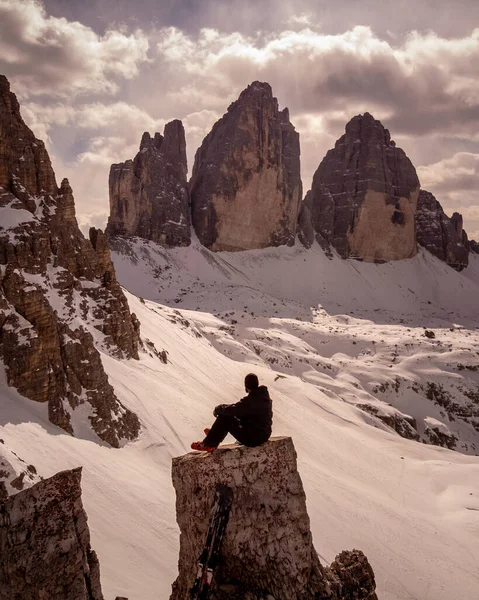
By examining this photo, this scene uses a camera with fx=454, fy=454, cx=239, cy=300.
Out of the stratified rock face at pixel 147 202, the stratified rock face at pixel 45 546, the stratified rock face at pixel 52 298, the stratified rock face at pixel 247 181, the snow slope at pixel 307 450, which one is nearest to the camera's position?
the stratified rock face at pixel 45 546

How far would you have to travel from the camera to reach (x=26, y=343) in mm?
11836

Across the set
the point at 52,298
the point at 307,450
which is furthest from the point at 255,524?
the point at 307,450

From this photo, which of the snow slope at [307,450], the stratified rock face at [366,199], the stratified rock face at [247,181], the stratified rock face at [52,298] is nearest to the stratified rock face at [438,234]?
the stratified rock face at [366,199]

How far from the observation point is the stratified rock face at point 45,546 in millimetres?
4387

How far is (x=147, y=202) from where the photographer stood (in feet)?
238

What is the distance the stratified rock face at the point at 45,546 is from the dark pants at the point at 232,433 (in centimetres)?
150

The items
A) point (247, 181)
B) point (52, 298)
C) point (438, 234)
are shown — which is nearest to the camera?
point (52, 298)

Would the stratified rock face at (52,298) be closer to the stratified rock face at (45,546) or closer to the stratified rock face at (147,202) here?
the stratified rock face at (45,546)

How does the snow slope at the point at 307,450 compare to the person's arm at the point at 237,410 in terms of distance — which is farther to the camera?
the snow slope at the point at 307,450

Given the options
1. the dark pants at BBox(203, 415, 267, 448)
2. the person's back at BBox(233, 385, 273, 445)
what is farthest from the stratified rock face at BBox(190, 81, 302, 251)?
the dark pants at BBox(203, 415, 267, 448)

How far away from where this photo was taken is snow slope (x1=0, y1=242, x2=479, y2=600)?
9562 millimetres

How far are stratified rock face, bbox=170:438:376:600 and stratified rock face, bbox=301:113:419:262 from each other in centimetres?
8792

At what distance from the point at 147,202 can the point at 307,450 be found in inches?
2389

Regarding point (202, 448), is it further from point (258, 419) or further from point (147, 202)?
point (147, 202)
